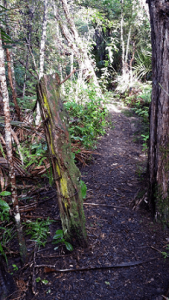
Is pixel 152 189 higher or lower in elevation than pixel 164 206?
higher

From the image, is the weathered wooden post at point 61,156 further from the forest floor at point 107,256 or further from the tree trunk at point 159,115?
the tree trunk at point 159,115

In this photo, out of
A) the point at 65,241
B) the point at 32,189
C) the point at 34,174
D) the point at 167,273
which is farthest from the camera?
the point at 34,174

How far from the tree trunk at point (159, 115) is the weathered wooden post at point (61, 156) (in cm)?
105

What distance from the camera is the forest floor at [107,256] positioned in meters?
1.59

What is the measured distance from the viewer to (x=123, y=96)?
8.94 metres

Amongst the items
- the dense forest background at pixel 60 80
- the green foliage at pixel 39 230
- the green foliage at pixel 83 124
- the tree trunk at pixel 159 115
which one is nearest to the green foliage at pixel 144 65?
the dense forest background at pixel 60 80

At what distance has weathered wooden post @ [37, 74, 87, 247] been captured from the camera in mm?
1623

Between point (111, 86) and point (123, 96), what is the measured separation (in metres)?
2.51

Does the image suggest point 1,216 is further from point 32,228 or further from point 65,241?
point 65,241

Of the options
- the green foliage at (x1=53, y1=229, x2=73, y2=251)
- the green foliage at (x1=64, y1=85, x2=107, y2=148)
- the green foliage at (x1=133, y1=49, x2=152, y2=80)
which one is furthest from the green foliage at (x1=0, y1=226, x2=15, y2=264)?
the green foliage at (x1=133, y1=49, x2=152, y2=80)

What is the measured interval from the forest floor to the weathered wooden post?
0.30m

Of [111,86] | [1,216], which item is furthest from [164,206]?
[111,86]

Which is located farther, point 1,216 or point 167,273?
point 1,216

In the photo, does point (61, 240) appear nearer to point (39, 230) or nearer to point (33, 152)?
point (39, 230)
